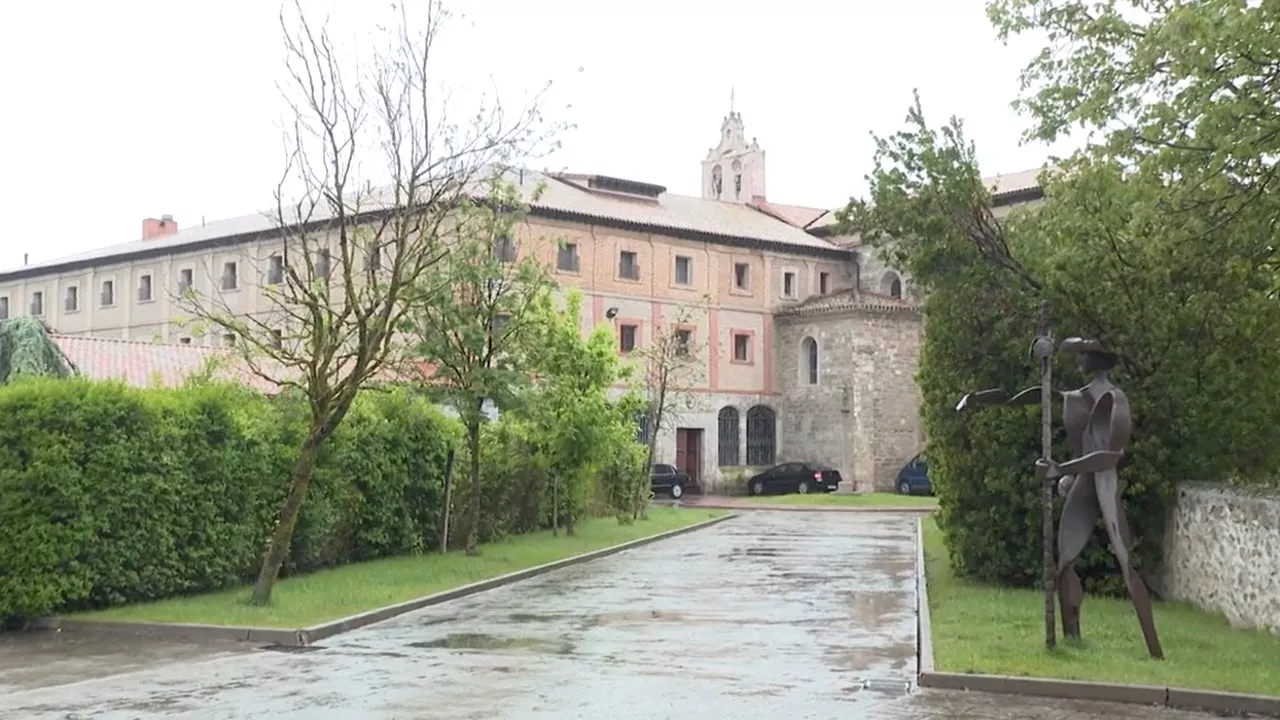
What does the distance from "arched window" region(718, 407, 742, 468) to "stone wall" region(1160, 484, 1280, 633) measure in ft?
125

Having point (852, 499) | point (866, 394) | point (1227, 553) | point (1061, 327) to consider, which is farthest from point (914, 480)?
point (1227, 553)

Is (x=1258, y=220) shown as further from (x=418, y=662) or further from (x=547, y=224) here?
(x=547, y=224)

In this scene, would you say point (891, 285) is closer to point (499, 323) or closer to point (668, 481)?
point (668, 481)

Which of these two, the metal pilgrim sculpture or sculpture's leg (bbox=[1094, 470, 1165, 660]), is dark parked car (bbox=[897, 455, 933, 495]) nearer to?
the metal pilgrim sculpture

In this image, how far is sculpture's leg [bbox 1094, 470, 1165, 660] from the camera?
37.7 feet

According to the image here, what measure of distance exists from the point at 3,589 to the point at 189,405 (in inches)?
123

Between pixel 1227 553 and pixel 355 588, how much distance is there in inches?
426

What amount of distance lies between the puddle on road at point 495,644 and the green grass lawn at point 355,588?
1705 mm

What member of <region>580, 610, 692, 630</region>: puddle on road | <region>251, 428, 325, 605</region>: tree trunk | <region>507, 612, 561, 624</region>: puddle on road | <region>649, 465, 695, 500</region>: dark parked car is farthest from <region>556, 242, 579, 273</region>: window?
<region>580, 610, 692, 630</region>: puddle on road

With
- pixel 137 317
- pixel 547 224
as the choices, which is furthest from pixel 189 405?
pixel 137 317

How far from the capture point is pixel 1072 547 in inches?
474

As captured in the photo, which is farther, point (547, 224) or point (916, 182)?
point (547, 224)

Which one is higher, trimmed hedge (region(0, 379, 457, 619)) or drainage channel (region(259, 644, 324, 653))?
trimmed hedge (region(0, 379, 457, 619))

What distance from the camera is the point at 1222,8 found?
11492mm
